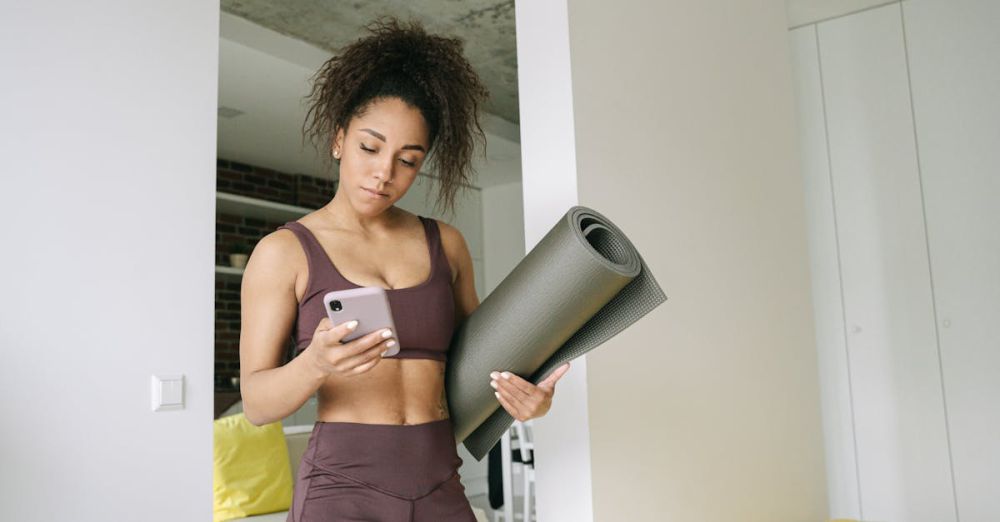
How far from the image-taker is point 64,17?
1.85 meters

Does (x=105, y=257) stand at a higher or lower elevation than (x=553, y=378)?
higher

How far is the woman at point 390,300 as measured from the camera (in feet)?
3.47

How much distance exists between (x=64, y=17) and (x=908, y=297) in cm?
368

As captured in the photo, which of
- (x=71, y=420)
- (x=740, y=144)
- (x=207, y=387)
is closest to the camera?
(x=71, y=420)

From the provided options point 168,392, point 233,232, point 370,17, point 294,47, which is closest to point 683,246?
point 168,392

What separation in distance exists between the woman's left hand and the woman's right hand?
0.78 ft

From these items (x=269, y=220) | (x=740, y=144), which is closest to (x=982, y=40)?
(x=740, y=144)

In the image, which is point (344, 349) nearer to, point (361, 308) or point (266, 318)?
point (361, 308)

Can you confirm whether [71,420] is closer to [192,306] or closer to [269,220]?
[192,306]

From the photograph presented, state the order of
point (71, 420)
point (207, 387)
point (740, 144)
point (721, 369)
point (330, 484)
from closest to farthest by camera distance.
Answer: point (330, 484), point (71, 420), point (207, 387), point (721, 369), point (740, 144)

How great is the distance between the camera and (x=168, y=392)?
194 centimetres

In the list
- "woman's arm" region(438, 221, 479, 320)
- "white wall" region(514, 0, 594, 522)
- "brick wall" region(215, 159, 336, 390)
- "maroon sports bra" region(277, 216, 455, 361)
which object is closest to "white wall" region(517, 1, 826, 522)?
"white wall" region(514, 0, 594, 522)

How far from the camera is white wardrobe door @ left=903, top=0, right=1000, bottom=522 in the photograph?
A: 11.5 ft

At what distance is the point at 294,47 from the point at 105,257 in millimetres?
2613
